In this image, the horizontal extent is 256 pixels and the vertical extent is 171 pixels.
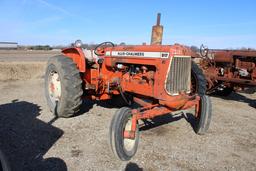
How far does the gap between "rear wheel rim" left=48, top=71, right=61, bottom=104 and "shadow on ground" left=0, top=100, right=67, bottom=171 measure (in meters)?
0.57

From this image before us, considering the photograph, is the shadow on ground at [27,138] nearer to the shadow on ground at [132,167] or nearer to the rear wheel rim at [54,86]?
the rear wheel rim at [54,86]

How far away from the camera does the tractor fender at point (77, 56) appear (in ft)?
18.9

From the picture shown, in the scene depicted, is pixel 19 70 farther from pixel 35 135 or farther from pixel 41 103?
pixel 35 135

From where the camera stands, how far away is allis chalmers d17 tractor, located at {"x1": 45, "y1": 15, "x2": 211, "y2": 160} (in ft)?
14.3

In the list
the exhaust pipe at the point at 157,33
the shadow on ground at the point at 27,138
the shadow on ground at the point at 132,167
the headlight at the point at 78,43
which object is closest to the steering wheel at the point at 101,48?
the headlight at the point at 78,43

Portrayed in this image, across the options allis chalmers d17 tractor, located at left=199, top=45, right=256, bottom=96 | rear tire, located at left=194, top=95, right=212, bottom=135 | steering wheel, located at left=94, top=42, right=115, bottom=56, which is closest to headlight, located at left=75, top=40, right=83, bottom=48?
steering wheel, located at left=94, top=42, right=115, bottom=56

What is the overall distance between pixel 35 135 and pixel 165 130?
7.99 feet

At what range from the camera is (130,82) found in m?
5.29

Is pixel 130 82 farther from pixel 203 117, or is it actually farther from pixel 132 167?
pixel 132 167

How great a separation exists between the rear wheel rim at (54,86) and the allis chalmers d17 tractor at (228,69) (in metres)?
4.85

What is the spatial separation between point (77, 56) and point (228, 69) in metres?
5.02

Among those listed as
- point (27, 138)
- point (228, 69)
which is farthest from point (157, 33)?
point (228, 69)

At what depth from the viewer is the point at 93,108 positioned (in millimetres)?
6969

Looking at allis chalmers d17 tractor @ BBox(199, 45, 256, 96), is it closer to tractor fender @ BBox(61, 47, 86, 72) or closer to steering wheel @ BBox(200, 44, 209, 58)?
steering wheel @ BBox(200, 44, 209, 58)
